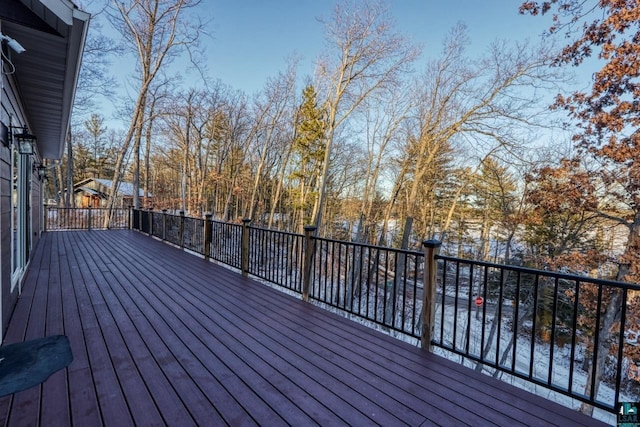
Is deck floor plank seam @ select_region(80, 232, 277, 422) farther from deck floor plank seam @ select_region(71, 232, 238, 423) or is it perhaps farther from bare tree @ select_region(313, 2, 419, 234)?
bare tree @ select_region(313, 2, 419, 234)

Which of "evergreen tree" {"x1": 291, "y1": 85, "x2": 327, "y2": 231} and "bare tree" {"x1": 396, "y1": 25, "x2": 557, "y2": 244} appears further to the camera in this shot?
"evergreen tree" {"x1": 291, "y1": 85, "x2": 327, "y2": 231}

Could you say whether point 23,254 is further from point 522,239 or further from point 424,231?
point 424,231

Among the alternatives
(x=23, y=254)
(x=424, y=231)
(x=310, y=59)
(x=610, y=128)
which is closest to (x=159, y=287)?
(x=23, y=254)

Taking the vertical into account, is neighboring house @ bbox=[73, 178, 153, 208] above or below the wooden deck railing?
above

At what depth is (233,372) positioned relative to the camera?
205cm

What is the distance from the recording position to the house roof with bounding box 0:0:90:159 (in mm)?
2016

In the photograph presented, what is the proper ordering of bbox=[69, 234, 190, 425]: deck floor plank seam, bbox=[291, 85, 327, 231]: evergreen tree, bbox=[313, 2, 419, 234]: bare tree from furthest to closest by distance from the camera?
bbox=[291, 85, 327, 231]: evergreen tree < bbox=[313, 2, 419, 234]: bare tree < bbox=[69, 234, 190, 425]: deck floor plank seam

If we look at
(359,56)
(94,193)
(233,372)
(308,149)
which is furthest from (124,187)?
(233,372)

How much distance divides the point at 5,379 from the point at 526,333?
15.6m

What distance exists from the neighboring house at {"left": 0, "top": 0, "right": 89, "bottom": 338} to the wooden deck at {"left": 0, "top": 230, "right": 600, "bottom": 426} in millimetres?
689

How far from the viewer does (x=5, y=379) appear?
6.25 feet

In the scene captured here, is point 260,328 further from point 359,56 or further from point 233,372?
point 359,56

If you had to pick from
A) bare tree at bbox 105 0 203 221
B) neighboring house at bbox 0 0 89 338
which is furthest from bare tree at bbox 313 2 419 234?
neighboring house at bbox 0 0 89 338

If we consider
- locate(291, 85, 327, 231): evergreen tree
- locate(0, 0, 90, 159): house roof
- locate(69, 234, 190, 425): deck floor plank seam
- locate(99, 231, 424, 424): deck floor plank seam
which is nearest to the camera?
locate(69, 234, 190, 425): deck floor plank seam
